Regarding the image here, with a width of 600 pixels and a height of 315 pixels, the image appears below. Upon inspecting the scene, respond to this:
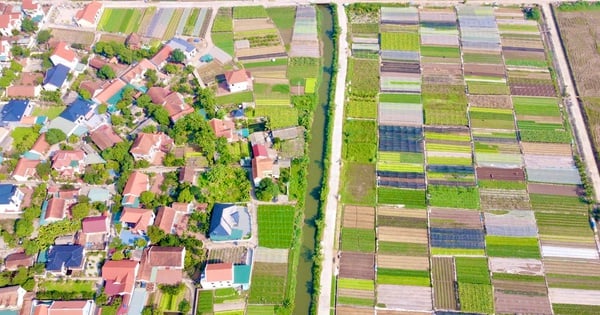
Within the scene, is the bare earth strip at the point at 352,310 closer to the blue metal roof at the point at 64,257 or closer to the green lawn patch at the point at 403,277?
the green lawn patch at the point at 403,277

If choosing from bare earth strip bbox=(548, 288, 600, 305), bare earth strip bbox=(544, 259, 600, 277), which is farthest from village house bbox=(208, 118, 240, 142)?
bare earth strip bbox=(548, 288, 600, 305)

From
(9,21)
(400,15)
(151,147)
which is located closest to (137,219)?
(151,147)

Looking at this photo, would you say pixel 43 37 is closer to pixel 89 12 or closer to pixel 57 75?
pixel 89 12

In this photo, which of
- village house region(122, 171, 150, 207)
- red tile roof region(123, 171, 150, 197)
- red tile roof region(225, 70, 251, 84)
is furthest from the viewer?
red tile roof region(225, 70, 251, 84)

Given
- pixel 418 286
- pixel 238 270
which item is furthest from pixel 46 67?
pixel 418 286

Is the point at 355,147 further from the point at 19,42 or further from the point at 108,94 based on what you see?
the point at 19,42

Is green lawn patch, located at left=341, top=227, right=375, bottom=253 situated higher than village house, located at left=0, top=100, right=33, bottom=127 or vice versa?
village house, located at left=0, top=100, right=33, bottom=127

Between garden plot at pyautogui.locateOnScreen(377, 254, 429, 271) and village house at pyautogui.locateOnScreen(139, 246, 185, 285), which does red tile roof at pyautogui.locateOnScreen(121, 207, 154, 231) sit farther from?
garden plot at pyautogui.locateOnScreen(377, 254, 429, 271)
